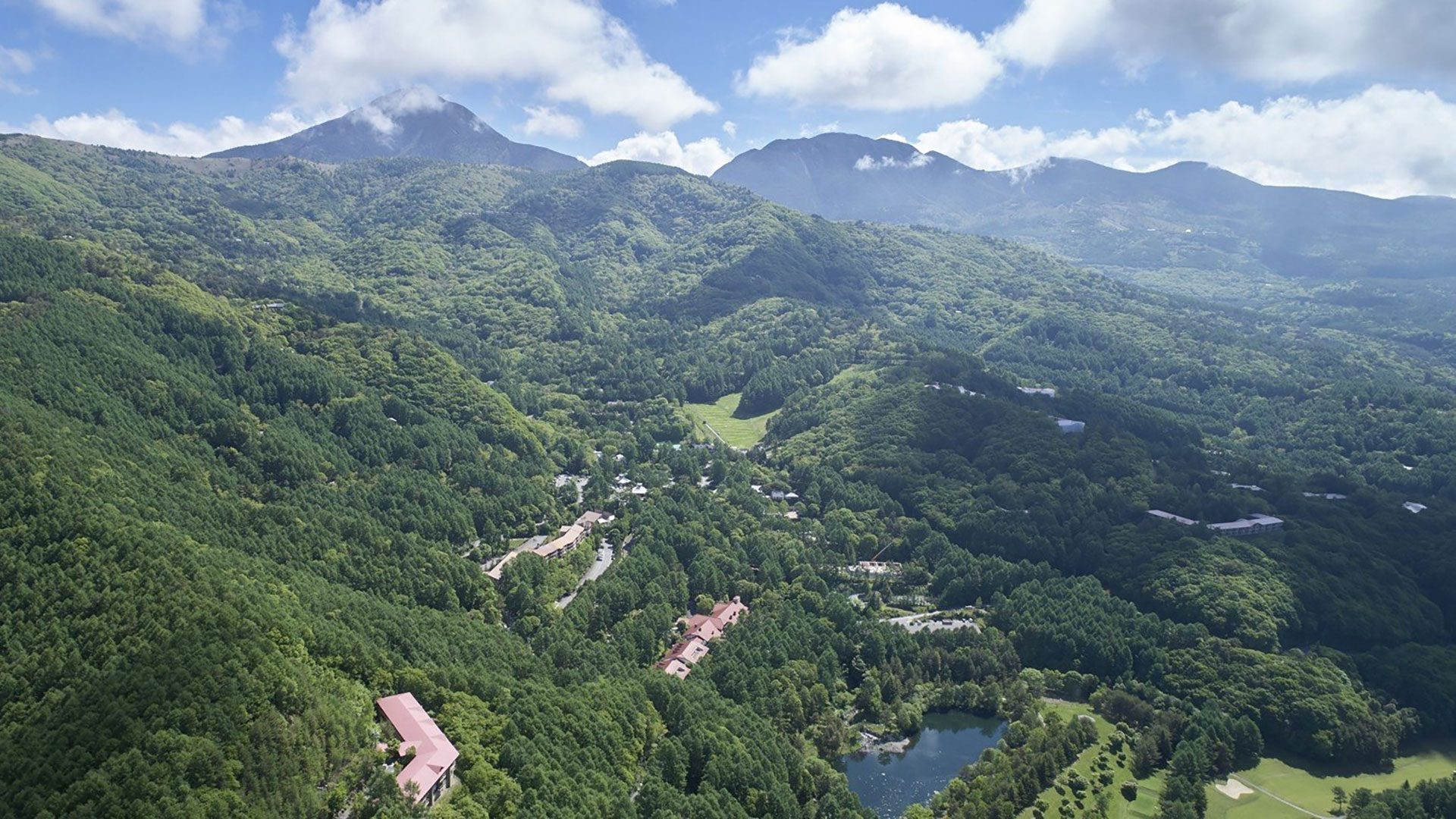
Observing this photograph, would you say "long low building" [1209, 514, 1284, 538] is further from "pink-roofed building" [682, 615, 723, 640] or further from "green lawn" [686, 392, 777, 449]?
"green lawn" [686, 392, 777, 449]

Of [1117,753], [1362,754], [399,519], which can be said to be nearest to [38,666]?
[399,519]

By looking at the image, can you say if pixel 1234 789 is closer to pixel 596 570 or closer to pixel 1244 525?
pixel 1244 525

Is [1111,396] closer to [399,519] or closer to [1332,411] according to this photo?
[1332,411]

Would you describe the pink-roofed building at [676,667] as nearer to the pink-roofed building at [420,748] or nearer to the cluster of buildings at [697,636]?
the cluster of buildings at [697,636]

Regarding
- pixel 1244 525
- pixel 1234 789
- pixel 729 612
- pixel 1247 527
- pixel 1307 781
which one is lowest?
pixel 1307 781

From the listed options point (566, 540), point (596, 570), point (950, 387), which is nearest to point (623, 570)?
point (596, 570)

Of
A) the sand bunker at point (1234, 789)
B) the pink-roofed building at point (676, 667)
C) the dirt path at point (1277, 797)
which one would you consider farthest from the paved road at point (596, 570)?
the dirt path at point (1277, 797)
